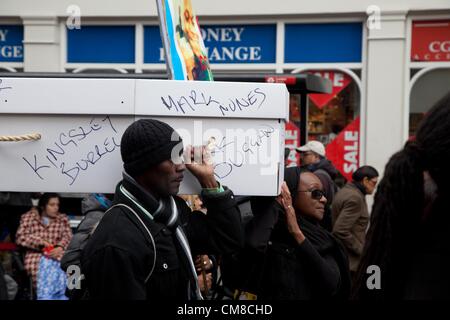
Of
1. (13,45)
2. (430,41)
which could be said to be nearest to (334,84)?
(430,41)

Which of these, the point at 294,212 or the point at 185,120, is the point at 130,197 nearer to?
the point at 185,120

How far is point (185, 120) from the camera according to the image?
2.52m

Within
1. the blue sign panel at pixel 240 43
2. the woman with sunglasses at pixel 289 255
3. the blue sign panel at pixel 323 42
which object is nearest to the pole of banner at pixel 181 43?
the woman with sunglasses at pixel 289 255

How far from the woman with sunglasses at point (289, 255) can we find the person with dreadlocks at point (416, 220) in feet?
4.29

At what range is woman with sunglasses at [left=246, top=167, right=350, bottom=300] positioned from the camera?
9.76 feet

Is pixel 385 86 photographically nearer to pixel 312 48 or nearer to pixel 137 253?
pixel 312 48

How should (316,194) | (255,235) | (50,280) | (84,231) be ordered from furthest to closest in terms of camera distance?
(50,280)
(84,231)
(316,194)
(255,235)

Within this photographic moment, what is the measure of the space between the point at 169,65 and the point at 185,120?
18.8 inches

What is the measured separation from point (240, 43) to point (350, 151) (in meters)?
2.40

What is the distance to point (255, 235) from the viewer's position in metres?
2.97

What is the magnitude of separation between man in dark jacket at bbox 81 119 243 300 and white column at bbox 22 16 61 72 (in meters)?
8.86

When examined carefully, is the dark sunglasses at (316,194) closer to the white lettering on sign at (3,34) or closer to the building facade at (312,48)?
the building facade at (312,48)

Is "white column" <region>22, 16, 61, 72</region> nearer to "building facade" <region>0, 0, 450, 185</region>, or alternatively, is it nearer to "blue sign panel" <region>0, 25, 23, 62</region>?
"building facade" <region>0, 0, 450, 185</region>

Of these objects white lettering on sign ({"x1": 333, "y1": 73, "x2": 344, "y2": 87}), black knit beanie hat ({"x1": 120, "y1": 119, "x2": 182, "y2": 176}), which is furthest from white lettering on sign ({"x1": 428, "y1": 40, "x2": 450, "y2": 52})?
black knit beanie hat ({"x1": 120, "y1": 119, "x2": 182, "y2": 176})
